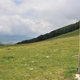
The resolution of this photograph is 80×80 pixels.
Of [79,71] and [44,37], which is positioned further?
[44,37]

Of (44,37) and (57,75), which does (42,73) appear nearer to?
(57,75)

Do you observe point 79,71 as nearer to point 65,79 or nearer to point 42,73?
point 65,79

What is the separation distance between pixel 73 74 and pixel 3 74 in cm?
621

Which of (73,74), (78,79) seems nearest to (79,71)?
(73,74)

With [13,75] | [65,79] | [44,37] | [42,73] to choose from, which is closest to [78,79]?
[65,79]

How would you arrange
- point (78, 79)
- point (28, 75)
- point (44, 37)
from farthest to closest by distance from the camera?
1. point (44, 37)
2. point (28, 75)
3. point (78, 79)

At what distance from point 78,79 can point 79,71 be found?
1.75m

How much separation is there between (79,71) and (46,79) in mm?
3430

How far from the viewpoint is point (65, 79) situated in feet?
38.9

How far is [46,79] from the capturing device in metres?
11.7

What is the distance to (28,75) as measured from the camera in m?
12.7

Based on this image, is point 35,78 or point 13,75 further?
point 13,75

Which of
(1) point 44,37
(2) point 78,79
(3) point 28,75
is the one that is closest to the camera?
(2) point 78,79

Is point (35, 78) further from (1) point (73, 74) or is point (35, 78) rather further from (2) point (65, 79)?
(1) point (73, 74)
